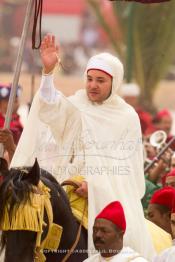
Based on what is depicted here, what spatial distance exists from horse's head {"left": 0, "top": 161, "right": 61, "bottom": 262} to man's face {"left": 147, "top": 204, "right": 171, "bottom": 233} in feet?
8.30

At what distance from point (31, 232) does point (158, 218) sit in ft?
9.15

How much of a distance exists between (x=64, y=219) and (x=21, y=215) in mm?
597

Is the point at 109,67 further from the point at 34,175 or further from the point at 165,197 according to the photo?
the point at 34,175

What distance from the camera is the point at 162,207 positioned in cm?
1019

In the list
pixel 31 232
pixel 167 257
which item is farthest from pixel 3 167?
pixel 167 257

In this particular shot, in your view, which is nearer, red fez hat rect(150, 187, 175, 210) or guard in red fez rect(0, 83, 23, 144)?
red fez hat rect(150, 187, 175, 210)

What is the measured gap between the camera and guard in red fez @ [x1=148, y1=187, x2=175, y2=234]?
10070mm

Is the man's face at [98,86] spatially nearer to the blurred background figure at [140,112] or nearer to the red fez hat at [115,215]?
the red fez hat at [115,215]

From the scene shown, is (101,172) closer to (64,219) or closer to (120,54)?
(64,219)

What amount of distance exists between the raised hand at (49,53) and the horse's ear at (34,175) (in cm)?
101

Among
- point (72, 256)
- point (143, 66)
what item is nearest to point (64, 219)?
point (72, 256)

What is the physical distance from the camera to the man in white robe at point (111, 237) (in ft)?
26.3

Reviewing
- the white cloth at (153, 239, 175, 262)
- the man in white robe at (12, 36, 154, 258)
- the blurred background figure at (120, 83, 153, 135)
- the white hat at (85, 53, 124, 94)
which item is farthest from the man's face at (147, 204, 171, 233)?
the blurred background figure at (120, 83, 153, 135)

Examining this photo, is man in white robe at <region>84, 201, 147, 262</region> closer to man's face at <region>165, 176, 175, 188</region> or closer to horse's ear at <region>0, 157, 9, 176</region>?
horse's ear at <region>0, 157, 9, 176</region>
